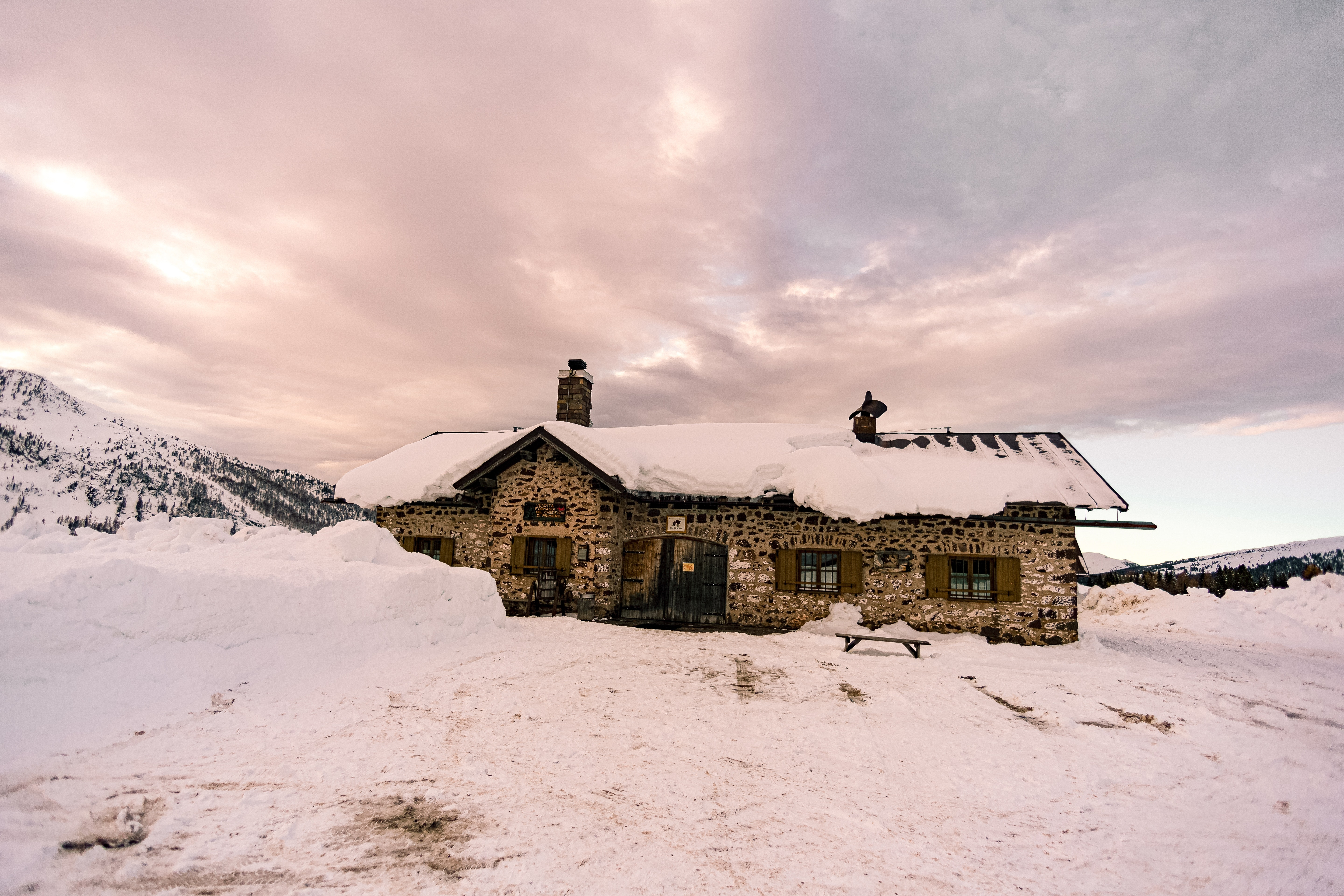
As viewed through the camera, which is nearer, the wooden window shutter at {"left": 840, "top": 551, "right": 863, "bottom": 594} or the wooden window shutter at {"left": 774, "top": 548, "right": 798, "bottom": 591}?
the wooden window shutter at {"left": 840, "top": 551, "right": 863, "bottom": 594}

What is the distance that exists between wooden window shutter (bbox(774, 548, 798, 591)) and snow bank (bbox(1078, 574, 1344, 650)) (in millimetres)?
12688

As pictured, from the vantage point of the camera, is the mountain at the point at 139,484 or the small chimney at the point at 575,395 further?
the mountain at the point at 139,484

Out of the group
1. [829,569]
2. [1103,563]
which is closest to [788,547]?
[829,569]

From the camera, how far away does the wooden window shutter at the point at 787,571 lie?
515 inches

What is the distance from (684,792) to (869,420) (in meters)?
13.4

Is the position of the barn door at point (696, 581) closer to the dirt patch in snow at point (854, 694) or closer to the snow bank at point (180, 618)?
the snow bank at point (180, 618)

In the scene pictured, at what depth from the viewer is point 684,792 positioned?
4562mm

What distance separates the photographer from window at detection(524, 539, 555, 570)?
13.7 meters

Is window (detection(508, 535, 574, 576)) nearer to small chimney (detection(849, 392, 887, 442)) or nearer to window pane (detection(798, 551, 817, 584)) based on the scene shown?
window pane (detection(798, 551, 817, 584))

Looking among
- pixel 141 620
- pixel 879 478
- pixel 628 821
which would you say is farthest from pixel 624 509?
pixel 628 821

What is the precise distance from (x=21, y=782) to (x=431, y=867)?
3181 millimetres

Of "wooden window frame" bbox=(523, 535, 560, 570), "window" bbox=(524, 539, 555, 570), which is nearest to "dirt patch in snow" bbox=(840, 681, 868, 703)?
"wooden window frame" bbox=(523, 535, 560, 570)

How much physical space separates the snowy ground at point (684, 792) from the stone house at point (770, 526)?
4.45 metres

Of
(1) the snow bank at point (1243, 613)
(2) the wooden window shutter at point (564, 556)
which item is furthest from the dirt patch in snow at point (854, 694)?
(1) the snow bank at point (1243, 613)
